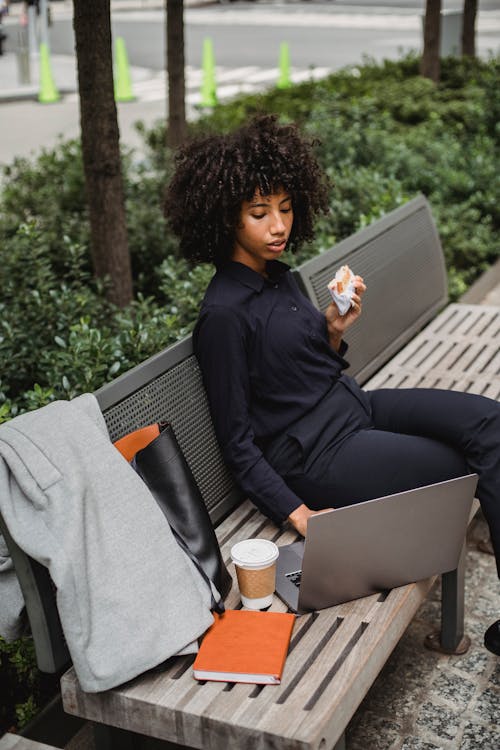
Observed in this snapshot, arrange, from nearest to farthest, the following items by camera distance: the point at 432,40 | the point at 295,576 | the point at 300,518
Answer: the point at 295,576
the point at 300,518
the point at 432,40

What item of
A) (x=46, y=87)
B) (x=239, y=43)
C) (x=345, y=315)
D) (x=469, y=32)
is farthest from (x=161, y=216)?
(x=239, y=43)

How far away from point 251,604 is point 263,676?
0.32 metres

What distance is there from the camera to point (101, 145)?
15.6 feet

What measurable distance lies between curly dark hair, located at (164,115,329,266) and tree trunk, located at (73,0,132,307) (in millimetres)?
1602

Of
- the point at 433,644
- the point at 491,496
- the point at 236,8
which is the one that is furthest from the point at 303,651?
the point at 236,8

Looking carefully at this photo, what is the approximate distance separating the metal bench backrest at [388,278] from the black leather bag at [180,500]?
1.39 meters

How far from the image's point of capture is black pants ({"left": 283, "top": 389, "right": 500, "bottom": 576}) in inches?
115

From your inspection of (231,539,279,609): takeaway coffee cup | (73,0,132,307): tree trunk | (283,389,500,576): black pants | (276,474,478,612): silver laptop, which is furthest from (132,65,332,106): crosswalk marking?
(231,539,279,609): takeaway coffee cup

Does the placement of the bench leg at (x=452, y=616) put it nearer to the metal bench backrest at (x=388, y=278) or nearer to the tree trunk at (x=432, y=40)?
the metal bench backrest at (x=388, y=278)

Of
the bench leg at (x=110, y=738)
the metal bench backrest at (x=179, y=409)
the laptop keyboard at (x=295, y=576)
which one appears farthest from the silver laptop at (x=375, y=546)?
the bench leg at (x=110, y=738)

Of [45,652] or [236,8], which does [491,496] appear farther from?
[236,8]

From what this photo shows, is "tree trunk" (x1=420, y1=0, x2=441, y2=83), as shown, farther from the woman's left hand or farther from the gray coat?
the gray coat

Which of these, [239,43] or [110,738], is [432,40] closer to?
[110,738]

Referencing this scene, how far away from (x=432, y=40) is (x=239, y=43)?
13.7 meters
